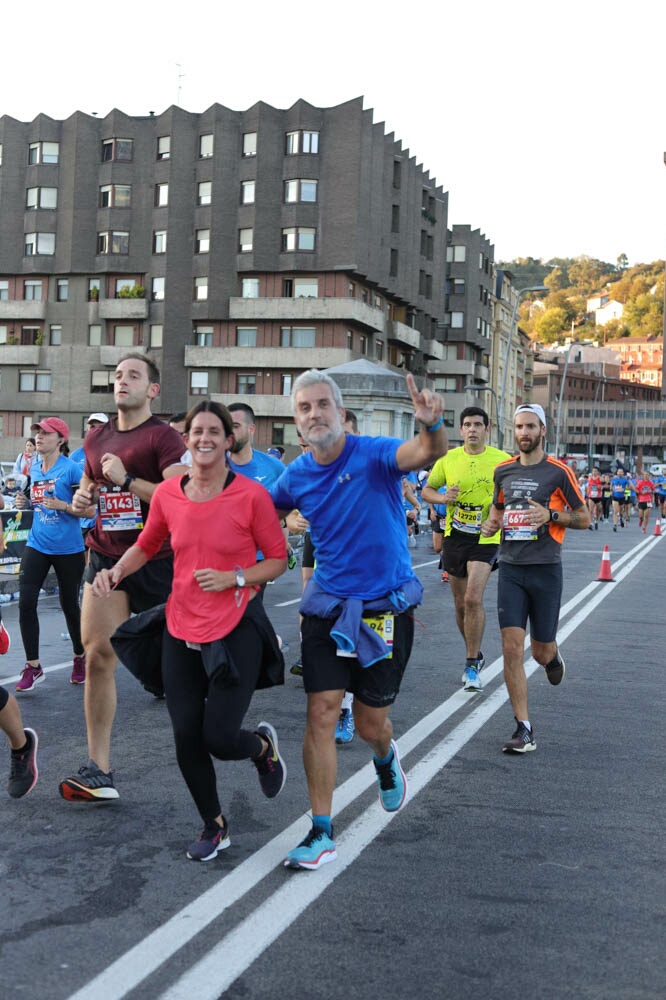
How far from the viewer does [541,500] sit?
721 cm

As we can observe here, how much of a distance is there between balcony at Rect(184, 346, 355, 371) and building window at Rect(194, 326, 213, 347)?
0.76m

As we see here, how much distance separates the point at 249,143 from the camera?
6359cm

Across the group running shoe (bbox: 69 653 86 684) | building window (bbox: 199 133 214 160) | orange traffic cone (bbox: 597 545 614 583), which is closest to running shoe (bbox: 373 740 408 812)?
running shoe (bbox: 69 653 86 684)

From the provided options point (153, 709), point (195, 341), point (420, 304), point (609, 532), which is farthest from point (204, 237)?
point (153, 709)

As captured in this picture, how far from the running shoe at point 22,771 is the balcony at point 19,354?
63.7m

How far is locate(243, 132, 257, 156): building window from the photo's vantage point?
6322 centimetres

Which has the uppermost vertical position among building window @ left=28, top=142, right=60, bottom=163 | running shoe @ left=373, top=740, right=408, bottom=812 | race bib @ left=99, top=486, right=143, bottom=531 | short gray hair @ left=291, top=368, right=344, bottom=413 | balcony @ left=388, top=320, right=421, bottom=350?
building window @ left=28, top=142, right=60, bottom=163

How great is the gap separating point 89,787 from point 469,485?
468 centimetres

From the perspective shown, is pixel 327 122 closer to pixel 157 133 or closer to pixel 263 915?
pixel 157 133

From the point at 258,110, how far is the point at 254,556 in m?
61.7

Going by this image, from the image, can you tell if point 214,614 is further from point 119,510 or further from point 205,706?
point 119,510

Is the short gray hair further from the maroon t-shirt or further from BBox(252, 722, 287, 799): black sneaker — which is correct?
BBox(252, 722, 287, 799): black sneaker

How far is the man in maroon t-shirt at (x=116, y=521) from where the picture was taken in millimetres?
5539

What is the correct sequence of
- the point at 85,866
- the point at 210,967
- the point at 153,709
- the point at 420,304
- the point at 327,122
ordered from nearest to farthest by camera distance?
the point at 210,967, the point at 85,866, the point at 153,709, the point at 327,122, the point at 420,304
